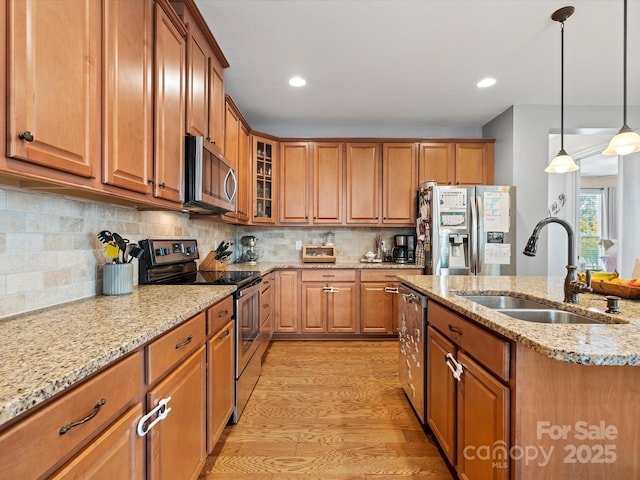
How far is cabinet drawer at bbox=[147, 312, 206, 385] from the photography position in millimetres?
1003

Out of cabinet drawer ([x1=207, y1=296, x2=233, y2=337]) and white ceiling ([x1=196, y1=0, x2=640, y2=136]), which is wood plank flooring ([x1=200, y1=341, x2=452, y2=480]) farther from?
white ceiling ([x1=196, y1=0, x2=640, y2=136])

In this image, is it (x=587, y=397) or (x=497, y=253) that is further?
(x=497, y=253)

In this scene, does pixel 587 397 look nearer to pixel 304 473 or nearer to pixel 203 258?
pixel 304 473

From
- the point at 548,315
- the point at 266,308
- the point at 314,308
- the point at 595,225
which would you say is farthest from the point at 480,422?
the point at 595,225

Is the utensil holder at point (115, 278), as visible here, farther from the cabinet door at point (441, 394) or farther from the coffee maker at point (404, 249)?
the coffee maker at point (404, 249)

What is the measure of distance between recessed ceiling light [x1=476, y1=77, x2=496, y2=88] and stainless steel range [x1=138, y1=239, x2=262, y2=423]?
9.03ft

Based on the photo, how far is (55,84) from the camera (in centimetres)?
94

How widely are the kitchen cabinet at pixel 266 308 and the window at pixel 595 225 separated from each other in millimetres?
5078

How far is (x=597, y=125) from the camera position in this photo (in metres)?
3.43

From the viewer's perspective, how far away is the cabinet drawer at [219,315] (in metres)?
1.51

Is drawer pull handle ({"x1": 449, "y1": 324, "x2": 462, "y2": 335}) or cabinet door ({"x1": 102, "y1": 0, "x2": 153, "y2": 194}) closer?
cabinet door ({"x1": 102, "y1": 0, "x2": 153, "y2": 194})

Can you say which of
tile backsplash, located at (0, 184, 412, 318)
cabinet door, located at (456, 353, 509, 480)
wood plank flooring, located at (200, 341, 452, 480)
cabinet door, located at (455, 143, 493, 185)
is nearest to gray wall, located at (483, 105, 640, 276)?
cabinet door, located at (455, 143, 493, 185)

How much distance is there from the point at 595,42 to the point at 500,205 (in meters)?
1.53

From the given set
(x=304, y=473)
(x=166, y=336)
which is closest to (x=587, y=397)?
(x=304, y=473)
